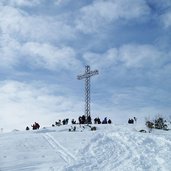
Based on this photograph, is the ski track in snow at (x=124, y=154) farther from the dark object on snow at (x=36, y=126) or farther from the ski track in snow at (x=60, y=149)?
the dark object on snow at (x=36, y=126)

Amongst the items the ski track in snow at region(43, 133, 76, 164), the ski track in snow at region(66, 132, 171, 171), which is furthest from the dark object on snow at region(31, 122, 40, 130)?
the ski track in snow at region(66, 132, 171, 171)

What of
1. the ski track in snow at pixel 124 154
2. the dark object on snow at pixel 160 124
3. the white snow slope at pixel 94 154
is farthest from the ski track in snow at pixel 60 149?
the dark object on snow at pixel 160 124

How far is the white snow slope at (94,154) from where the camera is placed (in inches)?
648

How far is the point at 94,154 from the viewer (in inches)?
741

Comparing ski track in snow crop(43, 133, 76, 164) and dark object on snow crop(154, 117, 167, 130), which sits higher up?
dark object on snow crop(154, 117, 167, 130)

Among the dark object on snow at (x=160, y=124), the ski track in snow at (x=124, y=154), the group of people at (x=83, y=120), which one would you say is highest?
the group of people at (x=83, y=120)

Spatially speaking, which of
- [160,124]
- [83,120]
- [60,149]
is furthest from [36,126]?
[60,149]

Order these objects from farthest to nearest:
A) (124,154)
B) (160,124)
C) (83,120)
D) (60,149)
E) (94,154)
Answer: (83,120), (160,124), (60,149), (94,154), (124,154)

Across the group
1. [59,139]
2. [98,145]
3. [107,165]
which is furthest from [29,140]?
[107,165]

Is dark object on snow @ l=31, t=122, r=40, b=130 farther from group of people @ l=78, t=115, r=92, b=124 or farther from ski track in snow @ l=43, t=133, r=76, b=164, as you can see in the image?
ski track in snow @ l=43, t=133, r=76, b=164

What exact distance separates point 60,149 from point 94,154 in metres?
Answer: 3.76

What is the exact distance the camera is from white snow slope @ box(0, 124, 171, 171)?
1647 cm

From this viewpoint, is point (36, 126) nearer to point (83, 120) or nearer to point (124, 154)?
point (83, 120)

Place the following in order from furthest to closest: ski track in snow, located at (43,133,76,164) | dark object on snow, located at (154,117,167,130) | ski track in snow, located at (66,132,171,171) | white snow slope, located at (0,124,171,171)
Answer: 1. dark object on snow, located at (154,117,167,130)
2. ski track in snow, located at (43,133,76,164)
3. white snow slope, located at (0,124,171,171)
4. ski track in snow, located at (66,132,171,171)
